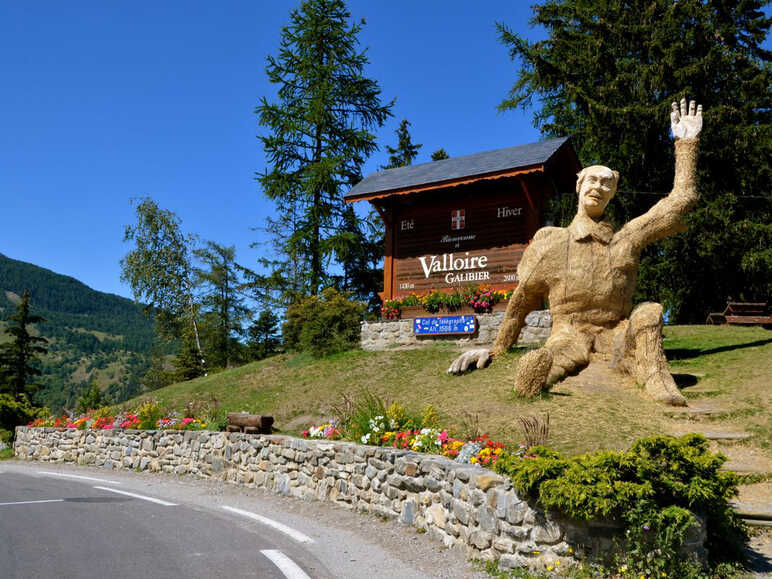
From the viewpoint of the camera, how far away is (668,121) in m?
24.0

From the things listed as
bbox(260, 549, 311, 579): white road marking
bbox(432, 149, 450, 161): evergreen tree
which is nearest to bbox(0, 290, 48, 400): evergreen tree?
bbox(432, 149, 450, 161): evergreen tree

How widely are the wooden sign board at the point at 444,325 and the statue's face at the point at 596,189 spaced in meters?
6.90

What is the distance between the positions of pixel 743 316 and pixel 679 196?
1093 cm

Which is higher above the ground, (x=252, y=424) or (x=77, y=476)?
(x=252, y=424)

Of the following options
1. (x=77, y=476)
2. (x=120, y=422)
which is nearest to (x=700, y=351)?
(x=120, y=422)

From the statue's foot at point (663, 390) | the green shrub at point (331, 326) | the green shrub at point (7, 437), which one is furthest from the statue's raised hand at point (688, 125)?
the green shrub at point (7, 437)

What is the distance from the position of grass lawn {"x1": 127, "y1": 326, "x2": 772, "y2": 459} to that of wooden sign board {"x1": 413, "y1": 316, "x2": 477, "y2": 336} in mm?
627

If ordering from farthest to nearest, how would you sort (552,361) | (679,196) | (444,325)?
(444,325) → (679,196) → (552,361)

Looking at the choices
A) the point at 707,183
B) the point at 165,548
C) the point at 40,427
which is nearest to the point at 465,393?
the point at 165,548

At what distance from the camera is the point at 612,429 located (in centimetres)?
951

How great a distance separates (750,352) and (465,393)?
6779 millimetres

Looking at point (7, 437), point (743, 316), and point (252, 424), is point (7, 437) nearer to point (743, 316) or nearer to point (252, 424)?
point (252, 424)

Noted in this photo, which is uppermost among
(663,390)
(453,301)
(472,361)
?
(453,301)

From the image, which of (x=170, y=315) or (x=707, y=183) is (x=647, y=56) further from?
(x=170, y=315)
